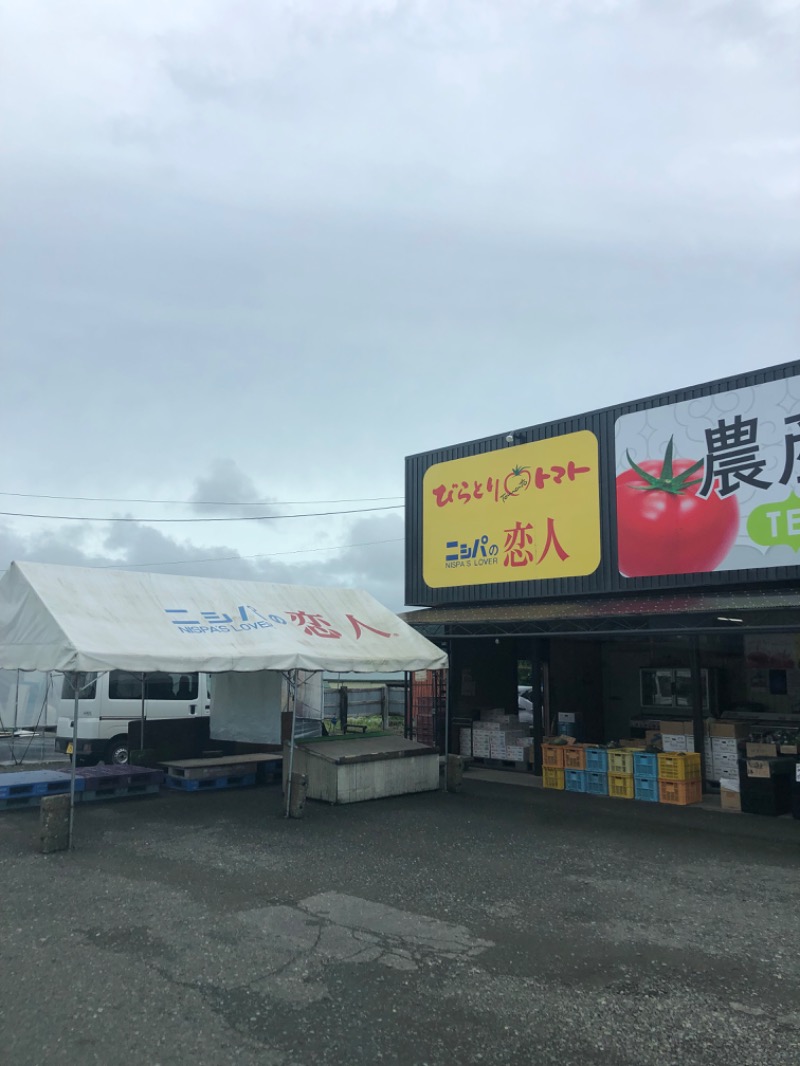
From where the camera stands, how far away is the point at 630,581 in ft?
45.1

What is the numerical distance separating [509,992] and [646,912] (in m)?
2.31

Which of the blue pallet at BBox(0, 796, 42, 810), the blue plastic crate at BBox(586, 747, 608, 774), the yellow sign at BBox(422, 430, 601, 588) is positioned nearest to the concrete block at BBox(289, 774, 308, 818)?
the blue pallet at BBox(0, 796, 42, 810)

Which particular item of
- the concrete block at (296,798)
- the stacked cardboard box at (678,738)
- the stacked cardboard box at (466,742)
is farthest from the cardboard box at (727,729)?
the concrete block at (296,798)

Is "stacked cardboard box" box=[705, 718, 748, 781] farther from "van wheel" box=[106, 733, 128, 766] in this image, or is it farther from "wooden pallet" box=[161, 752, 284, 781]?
"van wheel" box=[106, 733, 128, 766]

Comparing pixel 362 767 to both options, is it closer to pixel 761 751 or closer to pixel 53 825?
pixel 53 825

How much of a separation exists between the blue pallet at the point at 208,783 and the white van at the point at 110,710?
7.43ft

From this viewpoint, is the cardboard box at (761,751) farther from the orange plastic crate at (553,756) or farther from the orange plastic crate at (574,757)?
the orange plastic crate at (553,756)

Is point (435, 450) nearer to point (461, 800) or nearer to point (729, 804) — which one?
point (461, 800)

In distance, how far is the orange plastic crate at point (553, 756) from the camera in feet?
44.1

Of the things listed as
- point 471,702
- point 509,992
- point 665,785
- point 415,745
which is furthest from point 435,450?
point 509,992

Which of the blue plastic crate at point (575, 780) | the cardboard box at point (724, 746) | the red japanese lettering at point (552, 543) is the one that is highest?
the red japanese lettering at point (552, 543)

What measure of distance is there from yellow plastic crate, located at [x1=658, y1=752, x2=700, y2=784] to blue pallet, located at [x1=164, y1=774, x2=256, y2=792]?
674 centimetres

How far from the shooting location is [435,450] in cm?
1748

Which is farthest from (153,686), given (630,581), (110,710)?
(630,581)
